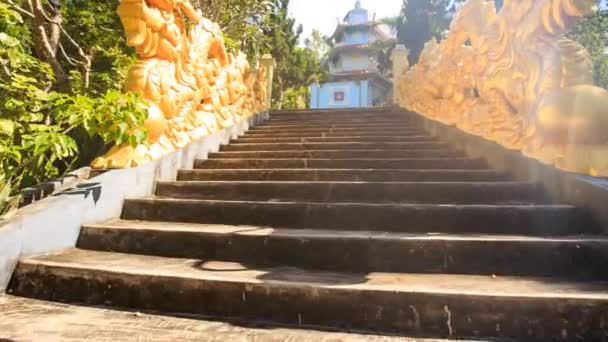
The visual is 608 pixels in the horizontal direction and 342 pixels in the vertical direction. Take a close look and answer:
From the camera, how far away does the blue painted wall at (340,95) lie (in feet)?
80.2

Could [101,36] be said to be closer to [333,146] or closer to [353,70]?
[333,146]

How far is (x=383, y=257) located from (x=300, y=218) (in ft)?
2.36

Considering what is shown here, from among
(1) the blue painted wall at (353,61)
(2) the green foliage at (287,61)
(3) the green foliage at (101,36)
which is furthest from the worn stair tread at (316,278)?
(1) the blue painted wall at (353,61)

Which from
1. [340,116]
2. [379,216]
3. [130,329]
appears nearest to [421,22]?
[340,116]

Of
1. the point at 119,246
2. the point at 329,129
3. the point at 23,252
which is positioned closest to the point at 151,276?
the point at 119,246

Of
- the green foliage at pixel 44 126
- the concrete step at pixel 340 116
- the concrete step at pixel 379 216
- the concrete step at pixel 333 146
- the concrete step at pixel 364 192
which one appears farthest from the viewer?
the concrete step at pixel 340 116

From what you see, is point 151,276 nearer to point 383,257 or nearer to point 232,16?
point 383,257

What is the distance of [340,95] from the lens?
25.4 meters

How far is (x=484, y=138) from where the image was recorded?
3.35 meters

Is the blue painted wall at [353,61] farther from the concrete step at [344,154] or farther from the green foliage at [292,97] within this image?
the concrete step at [344,154]

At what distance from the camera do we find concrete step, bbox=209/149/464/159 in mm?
3932

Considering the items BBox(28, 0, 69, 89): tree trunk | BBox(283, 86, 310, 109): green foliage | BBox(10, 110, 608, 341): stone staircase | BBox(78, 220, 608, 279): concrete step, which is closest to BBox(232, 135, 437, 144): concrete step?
BBox(10, 110, 608, 341): stone staircase

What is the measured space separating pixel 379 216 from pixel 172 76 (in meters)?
2.50

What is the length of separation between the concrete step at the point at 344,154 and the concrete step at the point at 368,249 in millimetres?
1981
